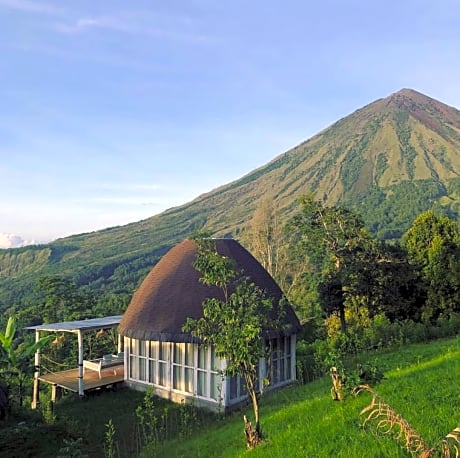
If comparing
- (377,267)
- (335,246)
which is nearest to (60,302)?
(335,246)

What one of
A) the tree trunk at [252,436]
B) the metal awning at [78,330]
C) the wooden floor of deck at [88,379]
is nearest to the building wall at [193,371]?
the wooden floor of deck at [88,379]

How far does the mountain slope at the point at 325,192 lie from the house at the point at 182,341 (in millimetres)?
45694

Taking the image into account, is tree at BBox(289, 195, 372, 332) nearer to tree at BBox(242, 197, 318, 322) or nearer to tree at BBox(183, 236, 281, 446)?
tree at BBox(242, 197, 318, 322)

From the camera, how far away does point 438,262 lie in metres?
21.5

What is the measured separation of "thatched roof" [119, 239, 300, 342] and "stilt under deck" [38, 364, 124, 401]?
168cm

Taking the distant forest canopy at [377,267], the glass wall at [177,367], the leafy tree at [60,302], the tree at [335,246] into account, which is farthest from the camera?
the leafy tree at [60,302]

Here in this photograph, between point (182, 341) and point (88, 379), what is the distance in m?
4.18

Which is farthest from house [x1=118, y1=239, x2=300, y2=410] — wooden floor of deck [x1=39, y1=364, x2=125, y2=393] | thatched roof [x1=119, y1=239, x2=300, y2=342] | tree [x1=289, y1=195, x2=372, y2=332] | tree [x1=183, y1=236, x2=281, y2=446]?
tree [x1=289, y1=195, x2=372, y2=332]

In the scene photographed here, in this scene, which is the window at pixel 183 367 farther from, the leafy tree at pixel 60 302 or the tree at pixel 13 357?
the leafy tree at pixel 60 302

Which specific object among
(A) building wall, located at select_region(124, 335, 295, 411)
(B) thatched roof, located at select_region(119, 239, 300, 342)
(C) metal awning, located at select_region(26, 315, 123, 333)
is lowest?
(A) building wall, located at select_region(124, 335, 295, 411)

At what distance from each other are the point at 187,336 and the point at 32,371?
511cm

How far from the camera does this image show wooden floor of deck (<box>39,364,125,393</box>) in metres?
14.0

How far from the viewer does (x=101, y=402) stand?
13.3 meters

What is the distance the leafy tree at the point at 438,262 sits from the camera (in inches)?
828
